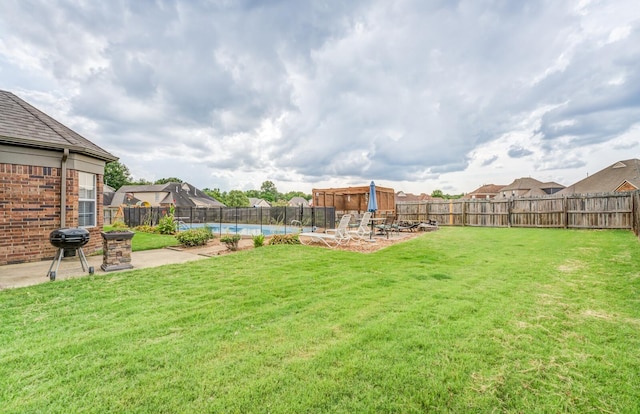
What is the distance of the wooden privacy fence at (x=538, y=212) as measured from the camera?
43.7ft

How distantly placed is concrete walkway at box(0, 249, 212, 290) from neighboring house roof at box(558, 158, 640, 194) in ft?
94.1

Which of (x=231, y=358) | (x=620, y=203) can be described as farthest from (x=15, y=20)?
(x=620, y=203)

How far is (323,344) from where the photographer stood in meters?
2.60

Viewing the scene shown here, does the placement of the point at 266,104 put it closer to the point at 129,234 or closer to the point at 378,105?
the point at 378,105

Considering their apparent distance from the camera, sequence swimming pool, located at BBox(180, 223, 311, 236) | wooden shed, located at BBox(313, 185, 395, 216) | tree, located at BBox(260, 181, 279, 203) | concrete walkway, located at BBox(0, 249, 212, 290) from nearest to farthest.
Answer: concrete walkway, located at BBox(0, 249, 212, 290) < swimming pool, located at BBox(180, 223, 311, 236) < wooden shed, located at BBox(313, 185, 395, 216) < tree, located at BBox(260, 181, 279, 203)

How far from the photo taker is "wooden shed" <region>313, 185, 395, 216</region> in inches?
868

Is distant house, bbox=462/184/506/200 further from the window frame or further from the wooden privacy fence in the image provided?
the window frame

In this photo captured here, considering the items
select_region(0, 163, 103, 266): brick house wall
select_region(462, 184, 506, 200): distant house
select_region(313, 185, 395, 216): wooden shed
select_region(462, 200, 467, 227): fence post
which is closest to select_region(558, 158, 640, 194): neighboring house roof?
select_region(462, 200, 467, 227): fence post

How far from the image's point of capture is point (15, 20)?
7.14 m

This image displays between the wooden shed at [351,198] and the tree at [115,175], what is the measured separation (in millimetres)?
45604

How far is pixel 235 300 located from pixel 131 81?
419 inches

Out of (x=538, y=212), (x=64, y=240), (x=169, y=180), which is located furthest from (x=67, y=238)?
(x=169, y=180)

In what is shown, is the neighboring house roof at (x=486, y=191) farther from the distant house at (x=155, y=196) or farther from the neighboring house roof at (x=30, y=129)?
the neighboring house roof at (x=30, y=129)

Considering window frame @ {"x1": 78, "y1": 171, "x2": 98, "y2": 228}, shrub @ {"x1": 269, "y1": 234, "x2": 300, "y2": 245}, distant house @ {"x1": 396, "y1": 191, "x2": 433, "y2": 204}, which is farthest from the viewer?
distant house @ {"x1": 396, "y1": 191, "x2": 433, "y2": 204}
